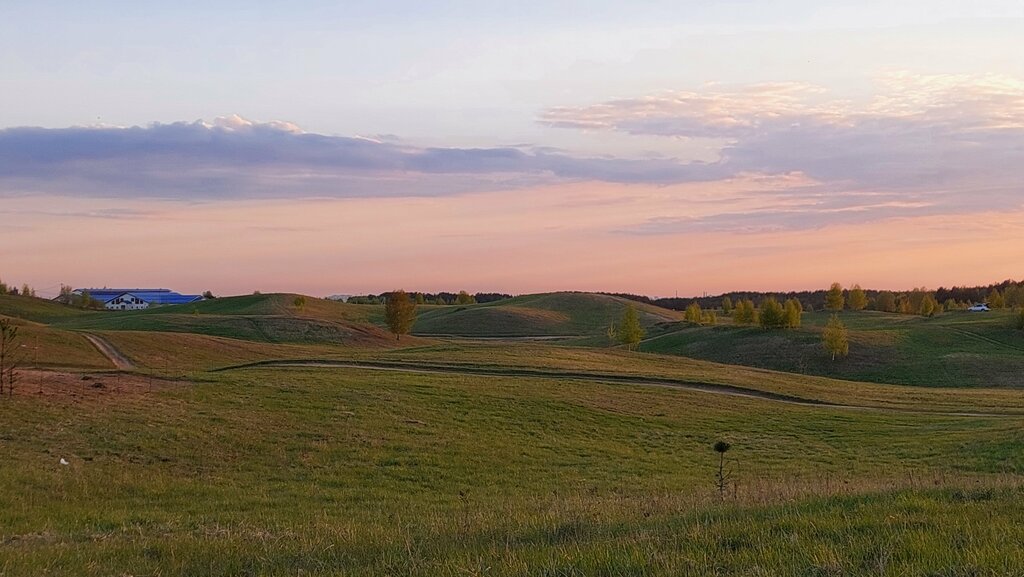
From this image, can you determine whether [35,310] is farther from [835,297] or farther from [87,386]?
[835,297]

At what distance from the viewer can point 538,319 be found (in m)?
144

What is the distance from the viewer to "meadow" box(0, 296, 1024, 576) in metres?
7.20

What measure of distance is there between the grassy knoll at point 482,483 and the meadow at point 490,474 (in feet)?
0.20

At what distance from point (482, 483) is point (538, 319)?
409 ft

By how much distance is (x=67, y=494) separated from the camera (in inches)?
589

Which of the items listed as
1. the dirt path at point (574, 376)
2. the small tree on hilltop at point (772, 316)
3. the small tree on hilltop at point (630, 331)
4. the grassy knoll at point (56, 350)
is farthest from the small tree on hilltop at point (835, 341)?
the grassy knoll at point (56, 350)

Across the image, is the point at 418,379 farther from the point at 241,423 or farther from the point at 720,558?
the point at 720,558

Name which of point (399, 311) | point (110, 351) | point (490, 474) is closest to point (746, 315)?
point (399, 311)

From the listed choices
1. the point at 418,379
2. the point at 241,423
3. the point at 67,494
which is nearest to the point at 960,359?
the point at 418,379

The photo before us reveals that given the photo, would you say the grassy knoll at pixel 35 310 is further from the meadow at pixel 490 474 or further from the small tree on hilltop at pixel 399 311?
the meadow at pixel 490 474

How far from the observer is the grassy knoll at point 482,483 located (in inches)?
279

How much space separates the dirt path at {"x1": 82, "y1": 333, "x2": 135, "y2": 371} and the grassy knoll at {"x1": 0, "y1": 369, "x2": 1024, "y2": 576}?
12.9m

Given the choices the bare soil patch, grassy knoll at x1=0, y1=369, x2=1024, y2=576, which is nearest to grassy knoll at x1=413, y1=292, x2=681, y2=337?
grassy knoll at x1=0, y1=369, x2=1024, y2=576

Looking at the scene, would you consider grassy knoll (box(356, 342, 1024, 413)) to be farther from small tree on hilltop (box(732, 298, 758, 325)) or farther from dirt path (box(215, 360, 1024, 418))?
small tree on hilltop (box(732, 298, 758, 325))
